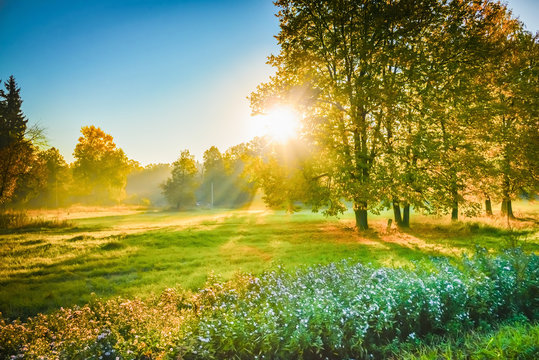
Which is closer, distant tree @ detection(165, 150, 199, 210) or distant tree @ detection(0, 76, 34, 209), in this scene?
distant tree @ detection(0, 76, 34, 209)

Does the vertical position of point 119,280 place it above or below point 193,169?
below

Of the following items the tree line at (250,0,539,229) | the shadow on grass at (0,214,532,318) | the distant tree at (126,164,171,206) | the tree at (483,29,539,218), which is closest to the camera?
the shadow on grass at (0,214,532,318)

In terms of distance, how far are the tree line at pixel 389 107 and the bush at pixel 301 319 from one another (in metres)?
7.83

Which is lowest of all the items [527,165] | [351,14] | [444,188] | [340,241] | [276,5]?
[340,241]

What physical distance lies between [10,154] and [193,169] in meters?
33.8

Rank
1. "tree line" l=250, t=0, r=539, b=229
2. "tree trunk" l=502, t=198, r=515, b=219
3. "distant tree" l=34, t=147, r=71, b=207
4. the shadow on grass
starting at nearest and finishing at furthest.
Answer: the shadow on grass
"tree line" l=250, t=0, r=539, b=229
"tree trunk" l=502, t=198, r=515, b=219
"distant tree" l=34, t=147, r=71, b=207

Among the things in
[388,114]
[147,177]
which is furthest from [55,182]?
[388,114]

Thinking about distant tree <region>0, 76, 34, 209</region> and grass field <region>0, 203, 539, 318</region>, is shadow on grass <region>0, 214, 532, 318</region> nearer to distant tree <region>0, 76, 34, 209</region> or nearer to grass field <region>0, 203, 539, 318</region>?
grass field <region>0, 203, 539, 318</region>

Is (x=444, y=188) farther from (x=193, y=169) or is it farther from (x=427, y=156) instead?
(x=193, y=169)

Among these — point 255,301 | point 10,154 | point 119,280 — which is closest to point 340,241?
point 255,301

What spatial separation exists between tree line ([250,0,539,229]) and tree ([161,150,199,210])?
38.9 metres

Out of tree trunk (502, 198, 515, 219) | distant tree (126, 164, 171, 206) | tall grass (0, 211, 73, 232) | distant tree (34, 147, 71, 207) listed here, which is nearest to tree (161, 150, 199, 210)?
distant tree (34, 147, 71, 207)

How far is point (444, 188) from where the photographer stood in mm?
14273

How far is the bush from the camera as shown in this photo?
412 centimetres
